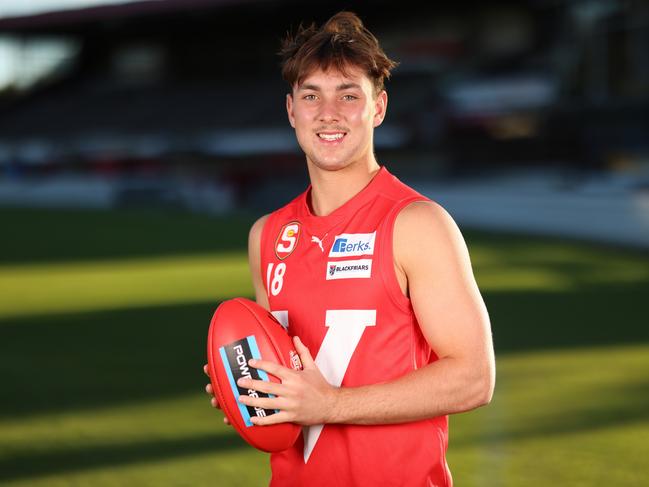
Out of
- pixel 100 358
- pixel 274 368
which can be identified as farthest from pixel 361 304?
pixel 100 358

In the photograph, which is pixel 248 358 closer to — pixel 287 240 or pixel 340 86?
pixel 287 240

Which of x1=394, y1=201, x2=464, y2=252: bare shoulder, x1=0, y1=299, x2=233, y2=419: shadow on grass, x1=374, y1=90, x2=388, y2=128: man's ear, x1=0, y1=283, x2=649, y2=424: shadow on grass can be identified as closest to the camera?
x1=394, y1=201, x2=464, y2=252: bare shoulder

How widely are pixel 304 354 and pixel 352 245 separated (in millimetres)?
306

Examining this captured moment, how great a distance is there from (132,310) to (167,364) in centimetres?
266

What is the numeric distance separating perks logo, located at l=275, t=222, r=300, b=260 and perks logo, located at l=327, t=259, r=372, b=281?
0.56ft

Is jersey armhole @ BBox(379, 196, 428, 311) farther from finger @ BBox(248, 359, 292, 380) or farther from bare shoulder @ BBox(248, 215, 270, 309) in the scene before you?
bare shoulder @ BBox(248, 215, 270, 309)

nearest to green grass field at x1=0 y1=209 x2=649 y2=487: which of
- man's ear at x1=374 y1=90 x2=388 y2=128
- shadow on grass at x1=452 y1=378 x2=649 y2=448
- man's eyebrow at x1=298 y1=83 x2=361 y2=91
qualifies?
shadow on grass at x1=452 y1=378 x2=649 y2=448

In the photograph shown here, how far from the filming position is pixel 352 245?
2.42 metres

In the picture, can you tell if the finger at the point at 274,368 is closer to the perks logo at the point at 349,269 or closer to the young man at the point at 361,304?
the young man at the point at 361,304

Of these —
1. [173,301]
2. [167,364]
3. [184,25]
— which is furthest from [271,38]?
[167,364]

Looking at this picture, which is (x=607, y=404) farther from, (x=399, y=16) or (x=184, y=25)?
(x=184, y=25)

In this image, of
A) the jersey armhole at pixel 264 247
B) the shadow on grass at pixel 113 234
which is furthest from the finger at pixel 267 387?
the shadow on grass at pixel 113 234

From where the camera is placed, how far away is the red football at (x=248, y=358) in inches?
92.5

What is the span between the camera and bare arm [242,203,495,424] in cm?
224
